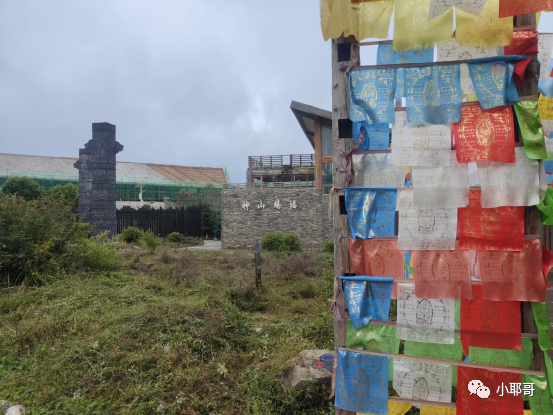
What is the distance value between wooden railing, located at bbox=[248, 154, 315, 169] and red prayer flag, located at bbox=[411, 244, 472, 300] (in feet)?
72.1

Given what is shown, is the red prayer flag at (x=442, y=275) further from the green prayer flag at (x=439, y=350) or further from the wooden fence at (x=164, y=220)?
the wooden fence at (x=164, y=220)

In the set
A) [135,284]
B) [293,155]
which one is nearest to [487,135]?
[135,284]

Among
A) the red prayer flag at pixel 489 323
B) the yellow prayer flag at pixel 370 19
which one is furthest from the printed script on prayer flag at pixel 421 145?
the red prayer flag at pixel 489 323

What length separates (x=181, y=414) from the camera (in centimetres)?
320

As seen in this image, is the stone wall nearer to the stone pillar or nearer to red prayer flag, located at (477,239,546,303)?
the stone pillar

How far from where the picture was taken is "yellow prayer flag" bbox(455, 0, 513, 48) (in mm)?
2285

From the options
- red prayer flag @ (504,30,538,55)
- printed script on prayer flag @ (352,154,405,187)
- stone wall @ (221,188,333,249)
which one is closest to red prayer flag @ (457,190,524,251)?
printed script on prayer flag @ (352,154,405,187)

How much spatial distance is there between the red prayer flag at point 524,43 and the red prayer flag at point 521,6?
0.47 feet

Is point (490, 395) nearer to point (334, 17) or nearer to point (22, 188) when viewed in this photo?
point (334, 17)

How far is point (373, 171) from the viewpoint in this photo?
2604 millimetres

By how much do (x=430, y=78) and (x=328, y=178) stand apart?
638 inches

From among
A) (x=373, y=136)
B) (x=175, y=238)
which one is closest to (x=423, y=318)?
(x=373, y=136)

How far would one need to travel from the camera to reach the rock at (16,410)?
10.6ft

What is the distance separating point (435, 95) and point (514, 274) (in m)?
1.19
